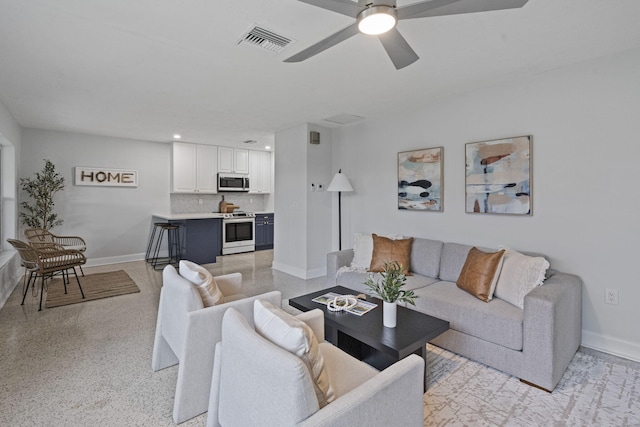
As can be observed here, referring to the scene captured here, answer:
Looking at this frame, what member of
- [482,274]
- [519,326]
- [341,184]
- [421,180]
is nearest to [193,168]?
[341,184]

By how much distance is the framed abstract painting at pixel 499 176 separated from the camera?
3.04 metres

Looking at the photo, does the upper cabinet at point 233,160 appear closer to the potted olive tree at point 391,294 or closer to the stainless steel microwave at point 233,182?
the stainless steel microwave at point 233,182

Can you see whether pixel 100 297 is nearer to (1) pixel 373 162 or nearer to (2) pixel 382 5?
(1) pixel 373 162

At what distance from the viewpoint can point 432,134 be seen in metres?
3.84

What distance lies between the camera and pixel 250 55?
102 inches

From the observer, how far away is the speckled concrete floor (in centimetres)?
187

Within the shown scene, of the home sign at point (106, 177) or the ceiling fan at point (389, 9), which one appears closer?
the ceiling fan at point (389, 9)

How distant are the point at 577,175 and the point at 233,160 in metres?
6.15

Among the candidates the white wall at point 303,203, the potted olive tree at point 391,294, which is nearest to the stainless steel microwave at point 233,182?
the white wall at point 303,203

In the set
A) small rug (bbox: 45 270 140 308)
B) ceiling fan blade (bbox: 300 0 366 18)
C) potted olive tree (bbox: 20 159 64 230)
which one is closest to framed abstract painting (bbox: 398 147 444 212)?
ceiling fan blade (bbox: 300 0 366 18)

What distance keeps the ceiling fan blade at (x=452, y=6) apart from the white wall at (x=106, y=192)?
6.14m

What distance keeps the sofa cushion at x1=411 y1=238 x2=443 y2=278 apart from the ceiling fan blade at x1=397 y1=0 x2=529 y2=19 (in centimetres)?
236

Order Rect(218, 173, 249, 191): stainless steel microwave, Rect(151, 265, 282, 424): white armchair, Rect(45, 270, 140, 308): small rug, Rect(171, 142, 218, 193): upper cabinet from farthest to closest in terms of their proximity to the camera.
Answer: Rect(218, 173, 249, 191): stainless steel microwave, Rect(171, 142, 218, 193): upper cabinet, Rect(45, 270, 140, 308): small rug, Rect(151, 265, 282, 424): white armchair

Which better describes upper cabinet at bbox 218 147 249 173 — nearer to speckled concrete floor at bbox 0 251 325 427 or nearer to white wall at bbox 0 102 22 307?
white wall at bbox 0 102 22 307
